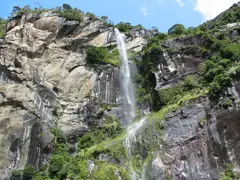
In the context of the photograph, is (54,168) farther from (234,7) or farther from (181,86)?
(234,7)

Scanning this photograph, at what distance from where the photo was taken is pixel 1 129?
2152 cm

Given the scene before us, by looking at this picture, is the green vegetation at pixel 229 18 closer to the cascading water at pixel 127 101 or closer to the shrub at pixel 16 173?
the cascading water at pixel 127 101

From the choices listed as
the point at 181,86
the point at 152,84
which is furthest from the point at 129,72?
the point at 181,86

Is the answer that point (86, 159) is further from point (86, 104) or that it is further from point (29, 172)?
point (86, 104)

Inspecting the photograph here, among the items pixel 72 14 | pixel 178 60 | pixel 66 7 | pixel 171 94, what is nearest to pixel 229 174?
pixel 171 94

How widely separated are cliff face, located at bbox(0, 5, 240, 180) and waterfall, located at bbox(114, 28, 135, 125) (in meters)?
0.64

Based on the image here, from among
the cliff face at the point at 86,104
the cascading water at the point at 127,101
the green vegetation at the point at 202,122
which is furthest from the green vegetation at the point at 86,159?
the green vegetation at the point at 202,122

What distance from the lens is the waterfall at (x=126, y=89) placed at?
2458cm

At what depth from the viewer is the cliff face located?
17.0 m

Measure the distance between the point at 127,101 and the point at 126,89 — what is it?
162 centimetres

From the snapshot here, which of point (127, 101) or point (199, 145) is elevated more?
point (127, 101)

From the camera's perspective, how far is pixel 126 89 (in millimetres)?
27375

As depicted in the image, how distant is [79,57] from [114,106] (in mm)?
7600

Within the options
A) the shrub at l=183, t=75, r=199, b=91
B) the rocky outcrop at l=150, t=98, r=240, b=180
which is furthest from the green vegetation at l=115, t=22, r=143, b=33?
the rocky outcrop at l=150, t=98, r=240, b=180
